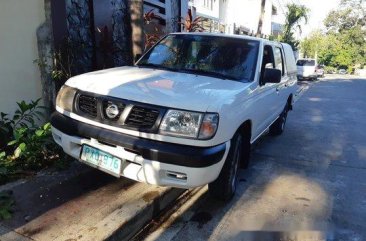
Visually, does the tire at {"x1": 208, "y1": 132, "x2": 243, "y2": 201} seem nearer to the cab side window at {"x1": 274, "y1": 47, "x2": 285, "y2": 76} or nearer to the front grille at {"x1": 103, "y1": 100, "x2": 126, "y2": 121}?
the front grille at {"x1": 103, "y1": 100, "x2": 126, "y2": 121}

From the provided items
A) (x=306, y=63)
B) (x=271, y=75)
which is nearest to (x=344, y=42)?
(x=306, y=63)

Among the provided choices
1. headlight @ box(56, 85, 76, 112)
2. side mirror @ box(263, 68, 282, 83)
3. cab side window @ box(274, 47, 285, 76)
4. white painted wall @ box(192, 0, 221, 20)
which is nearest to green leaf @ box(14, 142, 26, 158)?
headlight @ box(56, 85, 76, 112)

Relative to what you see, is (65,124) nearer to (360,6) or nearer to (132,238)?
(132,238)

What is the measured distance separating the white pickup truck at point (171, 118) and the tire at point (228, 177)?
11 mm

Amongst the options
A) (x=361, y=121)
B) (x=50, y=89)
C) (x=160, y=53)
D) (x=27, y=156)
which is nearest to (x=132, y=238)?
(x=27, y=156)

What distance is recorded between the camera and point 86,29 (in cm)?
632

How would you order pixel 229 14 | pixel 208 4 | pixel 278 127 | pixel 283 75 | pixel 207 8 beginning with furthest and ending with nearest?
1. pixel 229 14
2. pixel 208 4
3. pixel 207 8
4. pixel 278 127
5. pixel 283 75

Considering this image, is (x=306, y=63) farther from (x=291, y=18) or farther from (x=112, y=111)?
(x=112, y=111)

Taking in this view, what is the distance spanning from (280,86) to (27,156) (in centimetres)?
389

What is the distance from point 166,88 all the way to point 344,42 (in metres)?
63.5

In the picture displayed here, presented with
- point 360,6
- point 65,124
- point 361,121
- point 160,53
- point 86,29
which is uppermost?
point 360,6

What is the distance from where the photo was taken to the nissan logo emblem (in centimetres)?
338

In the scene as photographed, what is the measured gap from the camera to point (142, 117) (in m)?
3.27

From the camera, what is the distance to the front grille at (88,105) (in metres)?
3.53
